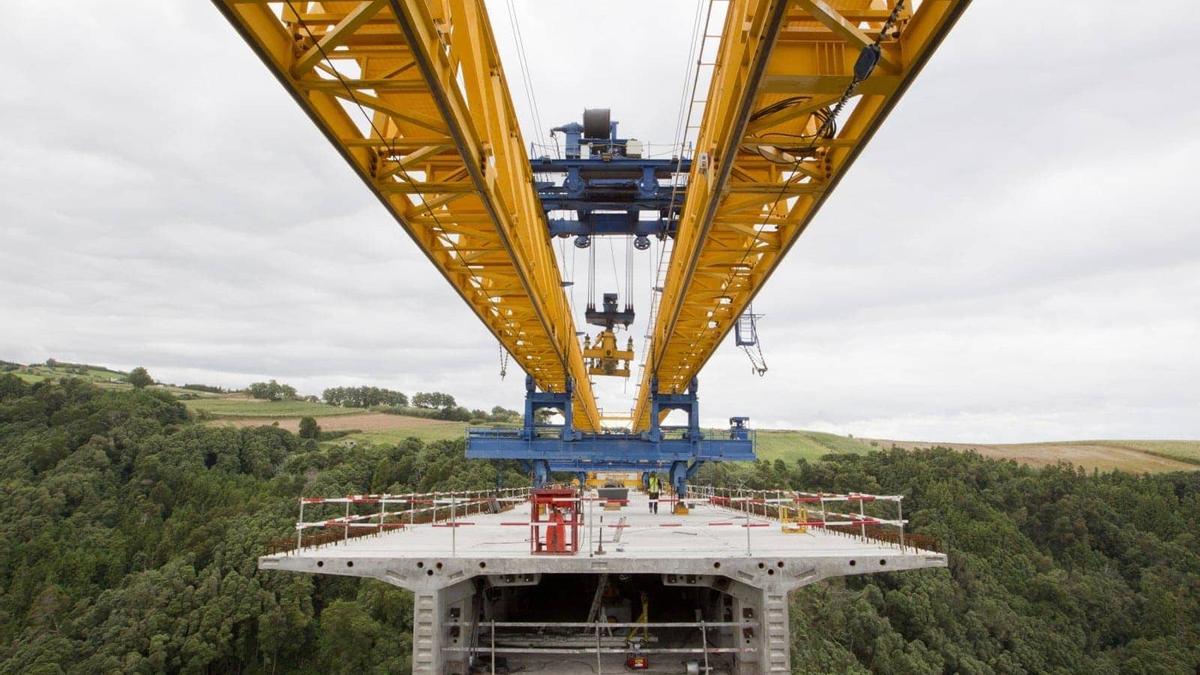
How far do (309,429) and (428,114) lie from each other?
102240mm

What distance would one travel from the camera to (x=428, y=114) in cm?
753

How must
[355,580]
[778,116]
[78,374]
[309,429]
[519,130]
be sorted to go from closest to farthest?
[778,116] → [519,130] → [355,580] → [309,429] → [78,374]

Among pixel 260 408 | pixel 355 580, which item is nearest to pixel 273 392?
pixel 260 408

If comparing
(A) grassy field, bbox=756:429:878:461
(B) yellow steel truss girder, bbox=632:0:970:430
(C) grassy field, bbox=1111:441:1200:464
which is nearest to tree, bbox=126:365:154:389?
(A) grassy field, bbox=756:429:878:461

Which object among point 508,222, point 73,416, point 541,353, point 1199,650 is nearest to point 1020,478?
point 1199,650

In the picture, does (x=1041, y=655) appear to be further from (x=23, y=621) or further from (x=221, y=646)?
(x=23, y=621)

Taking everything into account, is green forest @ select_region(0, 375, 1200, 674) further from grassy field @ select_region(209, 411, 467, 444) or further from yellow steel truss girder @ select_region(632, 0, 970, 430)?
yellow steel truss girder @ select_region(632, 0, 970, 430)

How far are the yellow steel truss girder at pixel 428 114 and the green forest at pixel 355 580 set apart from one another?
18.6m

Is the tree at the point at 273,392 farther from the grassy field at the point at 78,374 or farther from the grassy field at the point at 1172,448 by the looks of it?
the grassy field at the point at 1172,448

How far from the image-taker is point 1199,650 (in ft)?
186

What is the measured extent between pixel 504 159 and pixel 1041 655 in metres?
67.3

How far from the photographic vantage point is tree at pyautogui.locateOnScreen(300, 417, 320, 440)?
3866 inches

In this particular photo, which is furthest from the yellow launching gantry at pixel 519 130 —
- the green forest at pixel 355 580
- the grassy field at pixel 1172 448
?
the grassy field at pixel 1172 448

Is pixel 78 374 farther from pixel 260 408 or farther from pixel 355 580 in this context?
pixel 355 580
